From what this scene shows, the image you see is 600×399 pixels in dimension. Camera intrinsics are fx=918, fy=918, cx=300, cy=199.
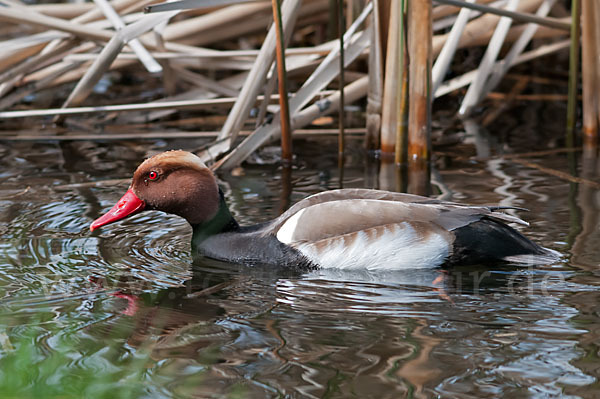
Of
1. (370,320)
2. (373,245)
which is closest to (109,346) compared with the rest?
(370,320)

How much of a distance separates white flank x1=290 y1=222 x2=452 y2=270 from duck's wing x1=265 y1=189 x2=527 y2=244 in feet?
0.16

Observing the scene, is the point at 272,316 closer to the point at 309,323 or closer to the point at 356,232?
the point at 309,323

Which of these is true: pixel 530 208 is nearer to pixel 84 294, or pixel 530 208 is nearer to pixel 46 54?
pixel 84 294

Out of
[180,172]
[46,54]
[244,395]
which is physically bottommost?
[244,395]

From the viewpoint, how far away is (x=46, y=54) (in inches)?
261

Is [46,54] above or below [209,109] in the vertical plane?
above

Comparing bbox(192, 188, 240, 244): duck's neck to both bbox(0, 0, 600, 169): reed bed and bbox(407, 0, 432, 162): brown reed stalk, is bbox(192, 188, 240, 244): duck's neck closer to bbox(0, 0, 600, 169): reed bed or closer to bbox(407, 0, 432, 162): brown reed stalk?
bbox(0, 0, 600, 169): reed bed

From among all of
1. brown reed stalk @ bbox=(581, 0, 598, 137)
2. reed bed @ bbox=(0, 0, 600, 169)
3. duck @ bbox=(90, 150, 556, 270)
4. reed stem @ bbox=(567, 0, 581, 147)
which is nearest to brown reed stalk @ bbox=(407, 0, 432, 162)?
reed bed @ bbox=(0, 0, 600, 169)

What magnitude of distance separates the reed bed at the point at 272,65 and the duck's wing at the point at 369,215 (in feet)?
4.63

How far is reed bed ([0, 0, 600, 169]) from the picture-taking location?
19.1 feet

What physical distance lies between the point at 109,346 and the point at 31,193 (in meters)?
2.60

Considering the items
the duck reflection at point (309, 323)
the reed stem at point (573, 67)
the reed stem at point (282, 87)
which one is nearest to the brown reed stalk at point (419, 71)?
the reed stem at point (282, 87)

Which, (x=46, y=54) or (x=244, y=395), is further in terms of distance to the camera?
(x=46, y=54)

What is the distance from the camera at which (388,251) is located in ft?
14.0
